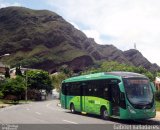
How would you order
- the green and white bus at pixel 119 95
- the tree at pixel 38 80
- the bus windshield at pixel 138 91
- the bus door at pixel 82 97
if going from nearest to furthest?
1. the green and white bus at pixel 119 95
2. the bus windshield at pixel 138 91
3. the bus door at pixel 82 97
4. the tree at pixel 38 80

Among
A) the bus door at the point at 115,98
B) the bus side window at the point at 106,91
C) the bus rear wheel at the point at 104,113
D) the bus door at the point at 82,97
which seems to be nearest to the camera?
the bus door at the point at 115,98

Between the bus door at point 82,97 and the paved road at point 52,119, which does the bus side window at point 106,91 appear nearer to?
the paved road at point 52,119

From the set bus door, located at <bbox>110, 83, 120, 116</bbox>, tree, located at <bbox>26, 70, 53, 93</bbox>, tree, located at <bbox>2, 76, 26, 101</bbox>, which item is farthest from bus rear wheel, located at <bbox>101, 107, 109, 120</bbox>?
tree, located at <bbox>26, 70, 53, 93</bbox>

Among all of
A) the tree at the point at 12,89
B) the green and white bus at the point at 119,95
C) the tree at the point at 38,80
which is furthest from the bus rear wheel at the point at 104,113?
the tree at the point at 38,80

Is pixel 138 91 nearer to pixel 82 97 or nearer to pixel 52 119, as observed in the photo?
pixel 52 119

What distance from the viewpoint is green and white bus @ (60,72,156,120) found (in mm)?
22281

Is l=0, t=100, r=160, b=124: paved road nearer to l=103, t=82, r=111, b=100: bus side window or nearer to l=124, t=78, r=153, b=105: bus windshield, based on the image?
l=103, t=82, r=111, b=100: bus side window

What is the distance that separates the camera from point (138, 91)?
899 inches

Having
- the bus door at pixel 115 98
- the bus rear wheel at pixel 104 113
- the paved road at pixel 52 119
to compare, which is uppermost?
the bus door at pixel 115 98

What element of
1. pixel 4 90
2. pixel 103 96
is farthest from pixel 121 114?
pixel 4 90

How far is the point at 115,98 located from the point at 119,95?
2.24 feet

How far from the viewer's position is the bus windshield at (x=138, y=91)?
22438 millimetres

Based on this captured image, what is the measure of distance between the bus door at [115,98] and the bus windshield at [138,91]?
87 cm

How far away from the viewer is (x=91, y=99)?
2811 centimetres
